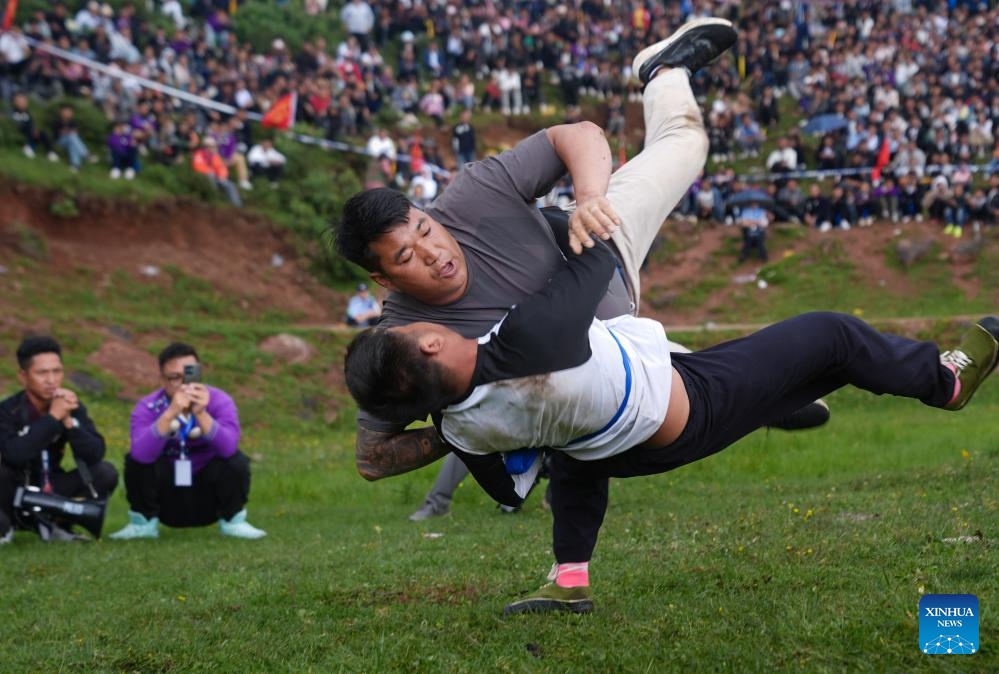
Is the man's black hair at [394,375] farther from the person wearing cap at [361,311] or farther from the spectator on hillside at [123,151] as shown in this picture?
the spectator on hillside at [123,151]

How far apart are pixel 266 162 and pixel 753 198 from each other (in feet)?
38.5

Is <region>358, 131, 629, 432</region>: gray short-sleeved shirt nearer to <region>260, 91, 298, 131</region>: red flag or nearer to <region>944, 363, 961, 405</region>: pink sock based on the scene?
<region>944, 363, 961, 405</region>: pink sock

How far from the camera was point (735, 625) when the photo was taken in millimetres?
4703

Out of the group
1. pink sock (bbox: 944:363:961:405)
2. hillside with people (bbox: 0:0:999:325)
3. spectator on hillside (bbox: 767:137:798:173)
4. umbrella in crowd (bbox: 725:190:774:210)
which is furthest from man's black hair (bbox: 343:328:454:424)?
spectator on hillside (bbox: 767:137:798:173)

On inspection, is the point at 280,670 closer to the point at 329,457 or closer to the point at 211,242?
the point at 329,457

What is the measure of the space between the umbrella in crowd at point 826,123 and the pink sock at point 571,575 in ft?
90.7

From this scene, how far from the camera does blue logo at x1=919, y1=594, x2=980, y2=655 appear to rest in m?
4.07

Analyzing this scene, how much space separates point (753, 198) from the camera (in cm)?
2798

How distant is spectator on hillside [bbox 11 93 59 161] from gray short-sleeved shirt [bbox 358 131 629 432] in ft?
68.5

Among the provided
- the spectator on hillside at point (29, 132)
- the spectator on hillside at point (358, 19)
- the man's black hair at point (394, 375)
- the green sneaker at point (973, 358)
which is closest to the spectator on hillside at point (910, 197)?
the spectator on hillside at point (358, 19)

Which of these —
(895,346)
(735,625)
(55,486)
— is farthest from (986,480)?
(55,486)

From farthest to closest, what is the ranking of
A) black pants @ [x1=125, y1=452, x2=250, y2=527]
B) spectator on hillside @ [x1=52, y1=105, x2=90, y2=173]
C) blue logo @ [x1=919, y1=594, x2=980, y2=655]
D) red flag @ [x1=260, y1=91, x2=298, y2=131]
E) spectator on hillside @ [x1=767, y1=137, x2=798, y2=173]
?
1. spectator on hillside @ [x1=767, y1=137, x2=798, y2=173]
2. red flag @ [x1=260, y1=91, x2=298, y2=131]
3. spectator on hillside @ [x1=52, y1=105, x2=90, y2=173]
4. black pants @ [x1=125, y1=452, x2=250, y2=527]
5. blue logo @ [x1=919, y1=594, x2=980, y2=655]

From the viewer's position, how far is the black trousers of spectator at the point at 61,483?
9.48 meters

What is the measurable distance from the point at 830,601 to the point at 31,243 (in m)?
20.9
